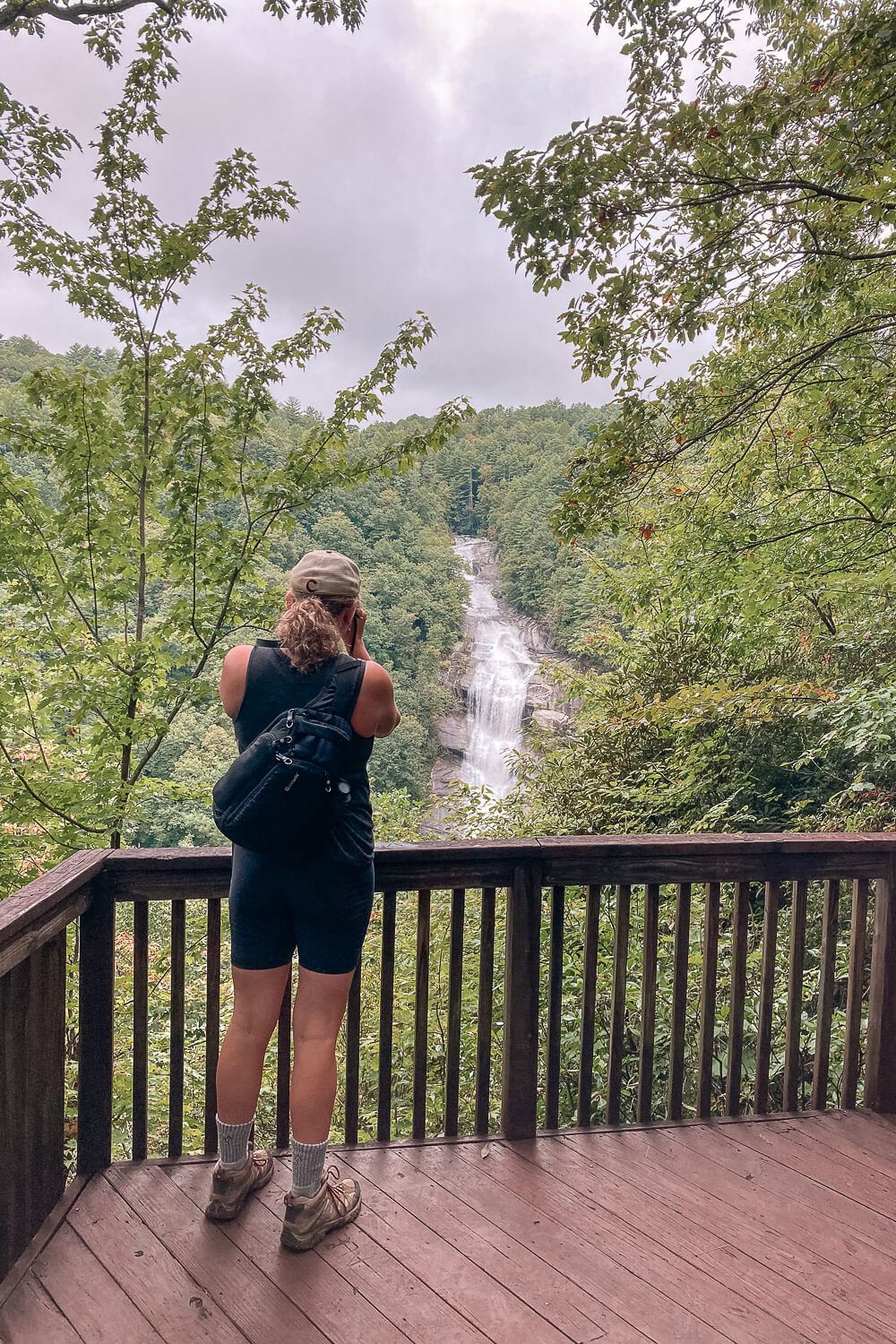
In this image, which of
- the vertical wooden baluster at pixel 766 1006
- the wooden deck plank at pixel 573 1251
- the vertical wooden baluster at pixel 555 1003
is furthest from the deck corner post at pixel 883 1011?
the wooden deck plank at pixel 573 1251

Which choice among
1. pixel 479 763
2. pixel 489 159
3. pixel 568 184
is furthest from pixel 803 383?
pixel 479 763

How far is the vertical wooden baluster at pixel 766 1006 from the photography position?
2.21m

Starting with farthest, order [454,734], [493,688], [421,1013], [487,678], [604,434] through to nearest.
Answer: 1. [487,678]
2. [493,688]
3. [454,734]
4. [604,434]
5. [421,1013]

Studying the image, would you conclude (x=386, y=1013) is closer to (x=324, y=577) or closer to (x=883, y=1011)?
(x=324, y=577)

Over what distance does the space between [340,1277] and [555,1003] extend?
2.80 feet

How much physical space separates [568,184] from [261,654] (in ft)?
7.68

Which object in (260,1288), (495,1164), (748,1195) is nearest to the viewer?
(260,1288)

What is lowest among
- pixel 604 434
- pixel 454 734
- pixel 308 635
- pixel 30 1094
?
pixel 454 734

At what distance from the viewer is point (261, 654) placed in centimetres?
154

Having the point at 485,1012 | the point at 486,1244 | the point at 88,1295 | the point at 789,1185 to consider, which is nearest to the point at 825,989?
the point at 789,1185

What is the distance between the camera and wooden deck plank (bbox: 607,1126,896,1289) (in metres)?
1.60

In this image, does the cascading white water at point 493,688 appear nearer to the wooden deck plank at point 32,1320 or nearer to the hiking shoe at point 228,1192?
the hiking shoe at point 228,1192

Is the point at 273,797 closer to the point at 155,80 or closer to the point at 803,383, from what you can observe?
the point at 803,383

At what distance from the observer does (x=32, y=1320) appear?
4.37 feet
